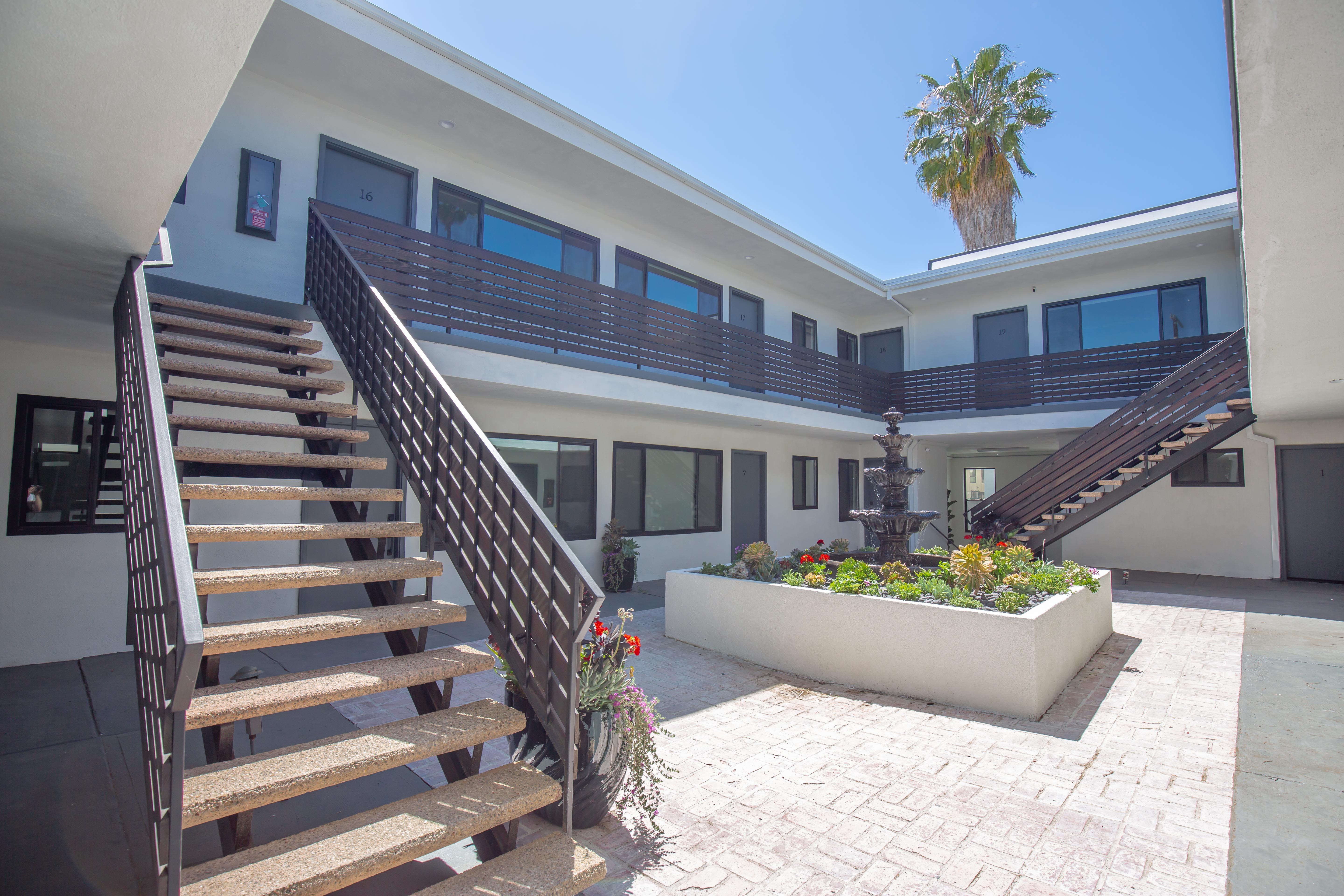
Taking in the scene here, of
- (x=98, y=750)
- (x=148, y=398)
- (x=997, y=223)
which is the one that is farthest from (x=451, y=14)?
(x=997, y=223)

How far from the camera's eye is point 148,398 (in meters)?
2.71

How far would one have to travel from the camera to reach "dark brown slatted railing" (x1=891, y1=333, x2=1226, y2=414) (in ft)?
37.6

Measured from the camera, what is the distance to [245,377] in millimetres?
4426

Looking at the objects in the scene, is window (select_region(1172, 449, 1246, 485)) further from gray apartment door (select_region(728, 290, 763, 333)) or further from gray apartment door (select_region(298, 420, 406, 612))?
gray apartment door (select_region(298, 420, 406, 612))

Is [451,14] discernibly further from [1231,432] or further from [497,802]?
[1231,432]

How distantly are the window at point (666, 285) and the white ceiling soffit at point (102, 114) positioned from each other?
7118 millimetres

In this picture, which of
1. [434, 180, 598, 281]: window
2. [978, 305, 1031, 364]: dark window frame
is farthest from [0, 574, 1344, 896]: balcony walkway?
[978, 305, 1031, 364]: dark window frame

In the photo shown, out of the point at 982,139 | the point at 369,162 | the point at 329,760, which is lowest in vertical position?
the point at 329,760

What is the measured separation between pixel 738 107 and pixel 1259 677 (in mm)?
11687

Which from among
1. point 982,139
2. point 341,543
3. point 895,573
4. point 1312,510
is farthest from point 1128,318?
point 341,543

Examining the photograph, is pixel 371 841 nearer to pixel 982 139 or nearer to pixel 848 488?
pixel 848 488

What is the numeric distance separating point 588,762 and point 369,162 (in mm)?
7728

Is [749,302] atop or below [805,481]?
atop

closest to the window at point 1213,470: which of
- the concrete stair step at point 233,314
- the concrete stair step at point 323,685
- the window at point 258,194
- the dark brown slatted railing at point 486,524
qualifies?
the dark brown slatted railing at point 486,524
